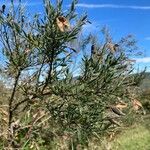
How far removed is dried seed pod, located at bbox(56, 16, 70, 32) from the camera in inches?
251

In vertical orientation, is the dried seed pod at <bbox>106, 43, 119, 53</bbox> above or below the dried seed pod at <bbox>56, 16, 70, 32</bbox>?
below

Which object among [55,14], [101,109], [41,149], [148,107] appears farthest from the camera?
[148,107]

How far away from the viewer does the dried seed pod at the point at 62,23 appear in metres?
6.38

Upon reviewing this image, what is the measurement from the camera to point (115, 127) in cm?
735

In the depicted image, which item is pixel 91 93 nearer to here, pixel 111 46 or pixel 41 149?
pixel 111 46

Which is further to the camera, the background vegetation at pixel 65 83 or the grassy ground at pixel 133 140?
the grassy ground at pixel 133 140

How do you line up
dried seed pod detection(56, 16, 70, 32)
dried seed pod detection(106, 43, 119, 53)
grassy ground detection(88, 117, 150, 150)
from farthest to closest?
grassy ground detection(88, 117, 150, 150), dried seed pod detection(106, 43, 119, 53), dried seed pod detection(56, 16, 70, 32)

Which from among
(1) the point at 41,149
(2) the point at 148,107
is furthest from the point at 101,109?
(2) the point at 148,107

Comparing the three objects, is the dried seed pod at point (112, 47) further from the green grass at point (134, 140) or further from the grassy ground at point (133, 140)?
the green grass at point (134, 140)

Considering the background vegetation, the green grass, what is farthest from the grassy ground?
the background vegetation

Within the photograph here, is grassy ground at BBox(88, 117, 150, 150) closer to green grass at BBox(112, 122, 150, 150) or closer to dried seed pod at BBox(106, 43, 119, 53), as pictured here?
green grass at BBox(112, 122, 150, 150)

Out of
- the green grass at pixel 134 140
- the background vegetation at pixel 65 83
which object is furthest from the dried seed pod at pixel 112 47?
the green grass at pixel 134 140

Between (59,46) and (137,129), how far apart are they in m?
19.5

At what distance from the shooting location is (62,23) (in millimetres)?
6438
